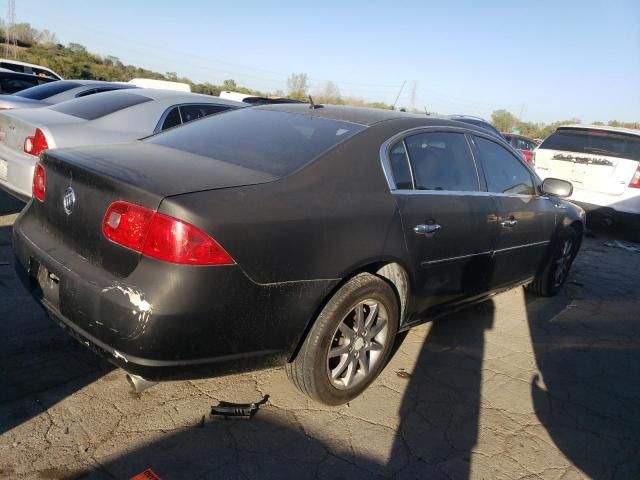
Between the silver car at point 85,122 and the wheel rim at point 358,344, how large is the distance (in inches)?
124

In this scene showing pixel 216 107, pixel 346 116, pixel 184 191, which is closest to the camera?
pixel 184 191

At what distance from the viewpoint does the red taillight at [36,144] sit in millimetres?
4535

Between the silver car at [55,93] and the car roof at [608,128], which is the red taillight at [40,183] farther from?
the car roof at [608,128]

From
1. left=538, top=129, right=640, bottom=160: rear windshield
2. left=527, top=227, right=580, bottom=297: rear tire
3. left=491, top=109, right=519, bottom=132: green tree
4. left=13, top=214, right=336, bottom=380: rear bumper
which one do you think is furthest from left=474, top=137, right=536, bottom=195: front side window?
left=491, top=109, right=519, bottom=132: green tree

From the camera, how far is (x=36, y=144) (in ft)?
15.0

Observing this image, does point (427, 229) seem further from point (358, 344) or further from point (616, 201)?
point (616, 201)

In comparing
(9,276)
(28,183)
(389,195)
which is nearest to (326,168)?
(389,195)

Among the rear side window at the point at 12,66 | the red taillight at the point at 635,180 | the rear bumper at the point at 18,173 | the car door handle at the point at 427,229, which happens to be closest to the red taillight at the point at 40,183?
the rear bumper at the point at 18,173

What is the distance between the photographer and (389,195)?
290 cm

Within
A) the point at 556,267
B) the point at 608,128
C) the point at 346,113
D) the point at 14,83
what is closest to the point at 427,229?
the point at 346,113

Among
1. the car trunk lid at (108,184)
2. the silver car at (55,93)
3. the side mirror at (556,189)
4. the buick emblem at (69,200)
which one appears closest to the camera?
the car trunk lid at (108,184)

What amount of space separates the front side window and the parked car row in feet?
0.10

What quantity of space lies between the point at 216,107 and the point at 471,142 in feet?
11.4

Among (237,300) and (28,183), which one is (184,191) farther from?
(28,183)
